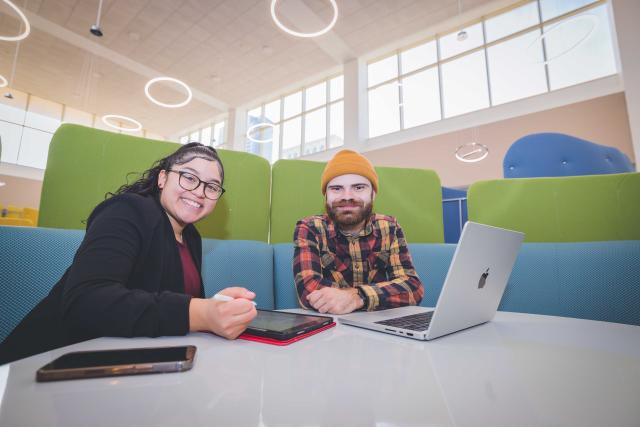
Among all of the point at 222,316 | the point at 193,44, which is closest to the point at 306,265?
the point at 222,316

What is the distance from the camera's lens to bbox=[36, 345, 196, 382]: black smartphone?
1.40ft

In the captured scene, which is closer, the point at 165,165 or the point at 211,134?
the point at 165,165

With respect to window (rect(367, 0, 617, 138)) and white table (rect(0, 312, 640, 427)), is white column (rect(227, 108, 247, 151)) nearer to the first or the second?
window (rect(367, 0, 617, 138))

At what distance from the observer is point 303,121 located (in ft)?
33.0

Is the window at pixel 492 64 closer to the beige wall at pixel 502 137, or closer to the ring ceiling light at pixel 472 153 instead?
the beige wall at pixel 502 137

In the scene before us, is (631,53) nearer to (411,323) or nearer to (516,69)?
(516,69)

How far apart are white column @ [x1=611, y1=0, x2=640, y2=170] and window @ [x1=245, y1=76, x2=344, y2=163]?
223 inches

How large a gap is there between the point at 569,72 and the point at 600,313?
21.4 feet

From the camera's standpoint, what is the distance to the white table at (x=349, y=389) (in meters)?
0.36

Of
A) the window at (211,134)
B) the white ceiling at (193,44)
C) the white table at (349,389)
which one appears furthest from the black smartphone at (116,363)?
the window at (211,134)

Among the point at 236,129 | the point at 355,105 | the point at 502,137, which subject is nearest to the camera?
the point at 502,137

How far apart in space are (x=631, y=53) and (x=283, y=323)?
6788 millimetres

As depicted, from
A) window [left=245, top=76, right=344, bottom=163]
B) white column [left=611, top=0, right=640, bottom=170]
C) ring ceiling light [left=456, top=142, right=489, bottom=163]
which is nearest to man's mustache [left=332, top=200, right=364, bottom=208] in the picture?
ring ceiling light [left=456, top=142, right=489, bottom=163]

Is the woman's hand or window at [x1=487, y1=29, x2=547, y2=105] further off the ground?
window at [x1=487, y1=29, x2=547, y2=105]
